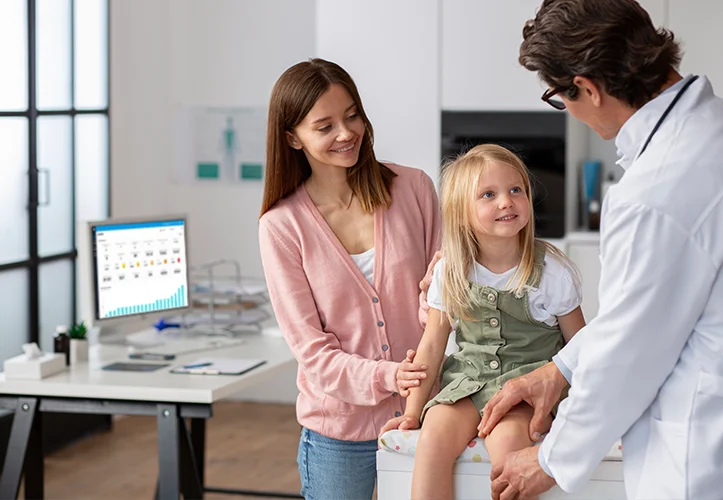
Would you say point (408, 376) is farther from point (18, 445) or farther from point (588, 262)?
point (588, 262)

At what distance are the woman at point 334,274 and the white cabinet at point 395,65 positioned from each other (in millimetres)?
2693

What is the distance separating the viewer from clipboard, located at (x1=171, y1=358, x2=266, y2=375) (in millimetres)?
3197

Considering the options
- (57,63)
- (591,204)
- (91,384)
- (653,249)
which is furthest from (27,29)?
(653,249)

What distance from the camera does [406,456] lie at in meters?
1.84

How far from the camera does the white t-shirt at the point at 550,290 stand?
1.98 m

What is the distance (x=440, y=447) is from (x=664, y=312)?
525 millimetres

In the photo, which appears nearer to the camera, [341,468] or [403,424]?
[403,424]

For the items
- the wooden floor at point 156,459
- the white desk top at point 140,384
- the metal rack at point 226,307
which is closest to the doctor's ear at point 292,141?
the white desk top at point 140,384

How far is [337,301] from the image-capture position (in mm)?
2139

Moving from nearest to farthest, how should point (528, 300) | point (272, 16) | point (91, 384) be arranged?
point (528, 300), point (91, 384), point (272, 16)

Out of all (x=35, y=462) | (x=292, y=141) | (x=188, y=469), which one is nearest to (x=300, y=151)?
(x=292, y=141)

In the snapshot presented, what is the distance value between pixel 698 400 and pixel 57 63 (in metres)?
4.19

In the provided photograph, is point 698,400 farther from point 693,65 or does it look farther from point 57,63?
point 57,63

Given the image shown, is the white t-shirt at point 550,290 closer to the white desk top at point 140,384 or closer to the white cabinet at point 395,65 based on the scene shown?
the white desk top at point 140,384
